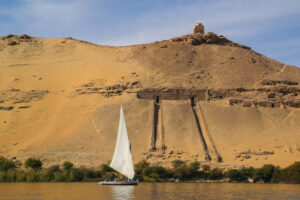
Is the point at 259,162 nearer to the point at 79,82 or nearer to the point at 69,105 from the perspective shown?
the point at 69,105

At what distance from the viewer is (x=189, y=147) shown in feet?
137

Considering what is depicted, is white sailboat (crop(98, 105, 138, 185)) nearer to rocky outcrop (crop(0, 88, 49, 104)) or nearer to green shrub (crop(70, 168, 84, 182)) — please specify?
green shrub (crop(70, 168, 84, 182))

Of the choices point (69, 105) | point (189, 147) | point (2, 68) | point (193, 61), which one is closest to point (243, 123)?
point (189, 147)

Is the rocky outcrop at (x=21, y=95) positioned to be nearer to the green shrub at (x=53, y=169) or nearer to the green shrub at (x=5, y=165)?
the green shrub at (x=5, y=165)

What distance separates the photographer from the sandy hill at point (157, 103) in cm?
4138

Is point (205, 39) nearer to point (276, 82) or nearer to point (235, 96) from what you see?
point (276, 82)

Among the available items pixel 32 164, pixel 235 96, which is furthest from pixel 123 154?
pixel 235 96

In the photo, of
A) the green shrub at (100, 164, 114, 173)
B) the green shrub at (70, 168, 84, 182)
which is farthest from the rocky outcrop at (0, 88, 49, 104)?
the green shrub at (70, 168, 84, 182)

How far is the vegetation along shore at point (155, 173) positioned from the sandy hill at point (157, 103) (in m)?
2.72

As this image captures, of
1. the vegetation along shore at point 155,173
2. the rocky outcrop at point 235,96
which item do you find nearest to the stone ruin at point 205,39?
the rocky outcrop at point 235,96

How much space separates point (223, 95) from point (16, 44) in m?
36.2

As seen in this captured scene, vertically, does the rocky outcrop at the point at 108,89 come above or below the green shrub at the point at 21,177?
above

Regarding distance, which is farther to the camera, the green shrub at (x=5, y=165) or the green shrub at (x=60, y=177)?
the green shrub at (x=5, y=165)

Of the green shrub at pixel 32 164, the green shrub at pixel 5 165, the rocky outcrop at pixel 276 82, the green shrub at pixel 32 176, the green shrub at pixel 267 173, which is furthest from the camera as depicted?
the rocky outcrop at pixel 276 82
